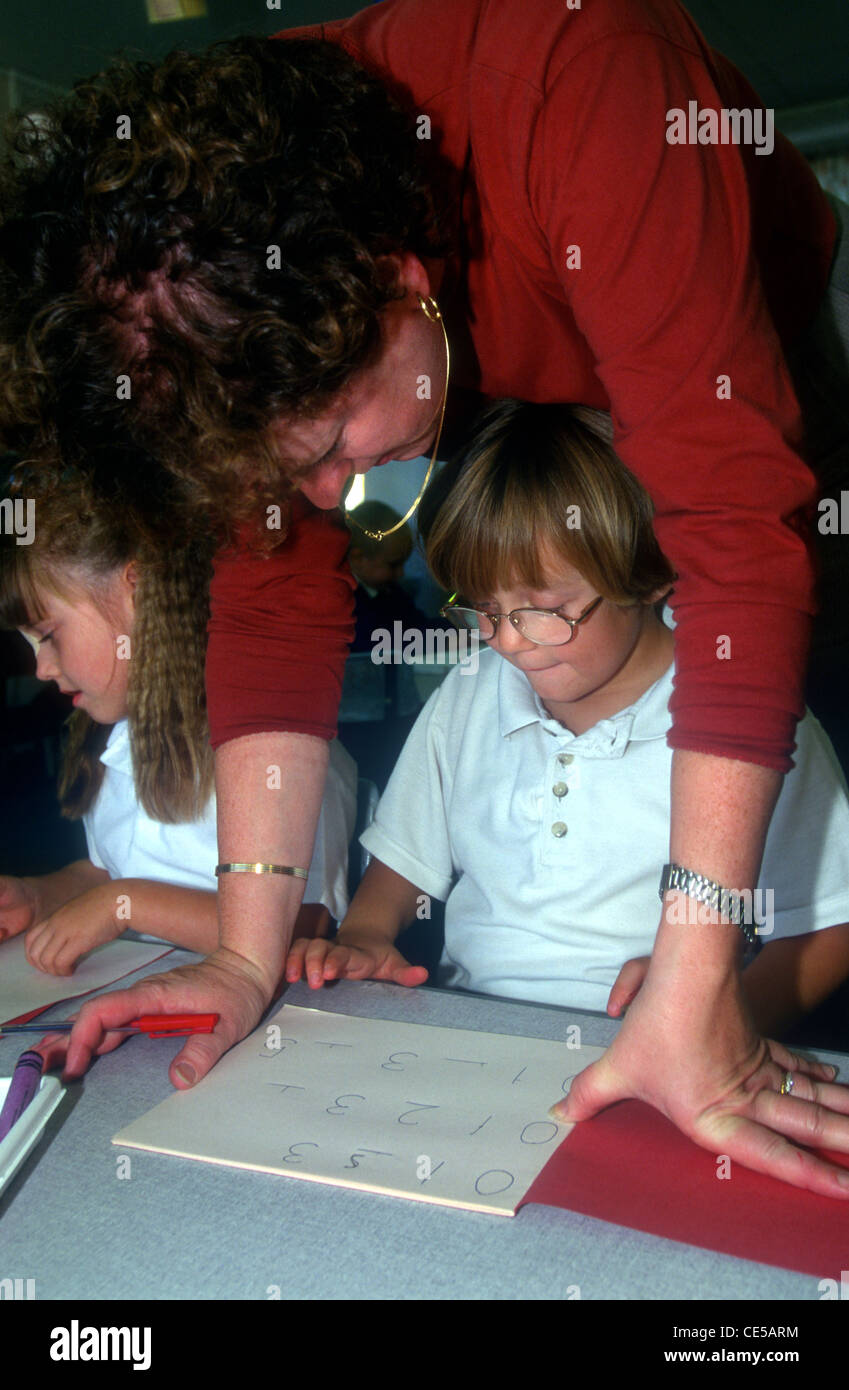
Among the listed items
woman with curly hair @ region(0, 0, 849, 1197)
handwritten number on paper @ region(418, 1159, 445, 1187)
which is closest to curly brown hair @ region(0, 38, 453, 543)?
woman with curly hair @ region(0, 0, 849, 1197)

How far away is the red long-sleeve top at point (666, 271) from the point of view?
0.58 meters

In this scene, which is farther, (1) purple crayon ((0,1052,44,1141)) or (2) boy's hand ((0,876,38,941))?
(2) boy's hand ((0,876,38,941))

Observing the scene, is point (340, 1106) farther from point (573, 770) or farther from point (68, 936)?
point (573, 770)

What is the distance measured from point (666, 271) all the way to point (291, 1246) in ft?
1.75

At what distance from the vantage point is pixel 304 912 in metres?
1.24

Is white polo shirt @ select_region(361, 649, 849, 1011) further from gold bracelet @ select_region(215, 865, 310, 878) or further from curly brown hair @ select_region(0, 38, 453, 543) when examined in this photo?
curly brown hair @ select_region(0, 38, 453, 543)

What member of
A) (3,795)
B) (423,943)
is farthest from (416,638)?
(3,795)

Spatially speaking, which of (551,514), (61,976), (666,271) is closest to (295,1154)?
(61,976)

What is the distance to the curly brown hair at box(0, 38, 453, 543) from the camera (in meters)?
0.60

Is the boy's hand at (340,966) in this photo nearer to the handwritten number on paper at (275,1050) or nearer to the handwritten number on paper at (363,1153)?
the handwritten number on paper at (275,1050)

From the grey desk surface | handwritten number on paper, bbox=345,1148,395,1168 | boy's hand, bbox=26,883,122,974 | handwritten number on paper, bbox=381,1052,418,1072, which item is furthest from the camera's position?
boy's hand, bbox=26,883,122,974

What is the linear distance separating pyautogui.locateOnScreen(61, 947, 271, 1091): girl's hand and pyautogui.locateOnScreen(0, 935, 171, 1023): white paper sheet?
0.40ft

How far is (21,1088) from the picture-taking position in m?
0.65

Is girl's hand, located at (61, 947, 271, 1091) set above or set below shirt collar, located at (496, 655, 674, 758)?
below
